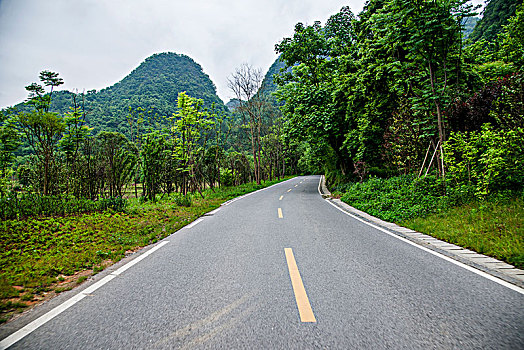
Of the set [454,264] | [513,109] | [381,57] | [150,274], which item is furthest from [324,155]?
[150,274]

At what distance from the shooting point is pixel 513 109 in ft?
22.0

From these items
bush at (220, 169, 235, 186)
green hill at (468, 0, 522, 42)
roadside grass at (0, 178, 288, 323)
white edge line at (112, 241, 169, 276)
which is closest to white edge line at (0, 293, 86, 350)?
roadside grass at (0, 178, 288, 323)

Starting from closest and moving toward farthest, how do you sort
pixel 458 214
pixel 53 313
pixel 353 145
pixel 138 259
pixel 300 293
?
pixel 53 313 → pixel 300 293 → pixel 138 259 → pixel 458 214 → pixel 353 145

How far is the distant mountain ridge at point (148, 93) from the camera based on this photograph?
28344 mm

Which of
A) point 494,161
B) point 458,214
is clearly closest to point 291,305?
point 458,214

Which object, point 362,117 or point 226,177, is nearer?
point 362,117

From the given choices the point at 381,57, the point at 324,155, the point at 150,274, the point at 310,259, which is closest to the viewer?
the point at 150,274

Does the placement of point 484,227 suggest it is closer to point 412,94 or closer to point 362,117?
point 412,94

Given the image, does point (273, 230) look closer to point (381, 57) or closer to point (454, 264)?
point (454, 264)

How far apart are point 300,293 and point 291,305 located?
31cm

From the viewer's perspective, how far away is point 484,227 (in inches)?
207

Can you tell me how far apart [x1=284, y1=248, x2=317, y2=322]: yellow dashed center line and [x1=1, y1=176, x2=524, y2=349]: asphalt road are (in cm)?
1

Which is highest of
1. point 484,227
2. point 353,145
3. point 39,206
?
point 353,145

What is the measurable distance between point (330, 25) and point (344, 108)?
25.8 ft
